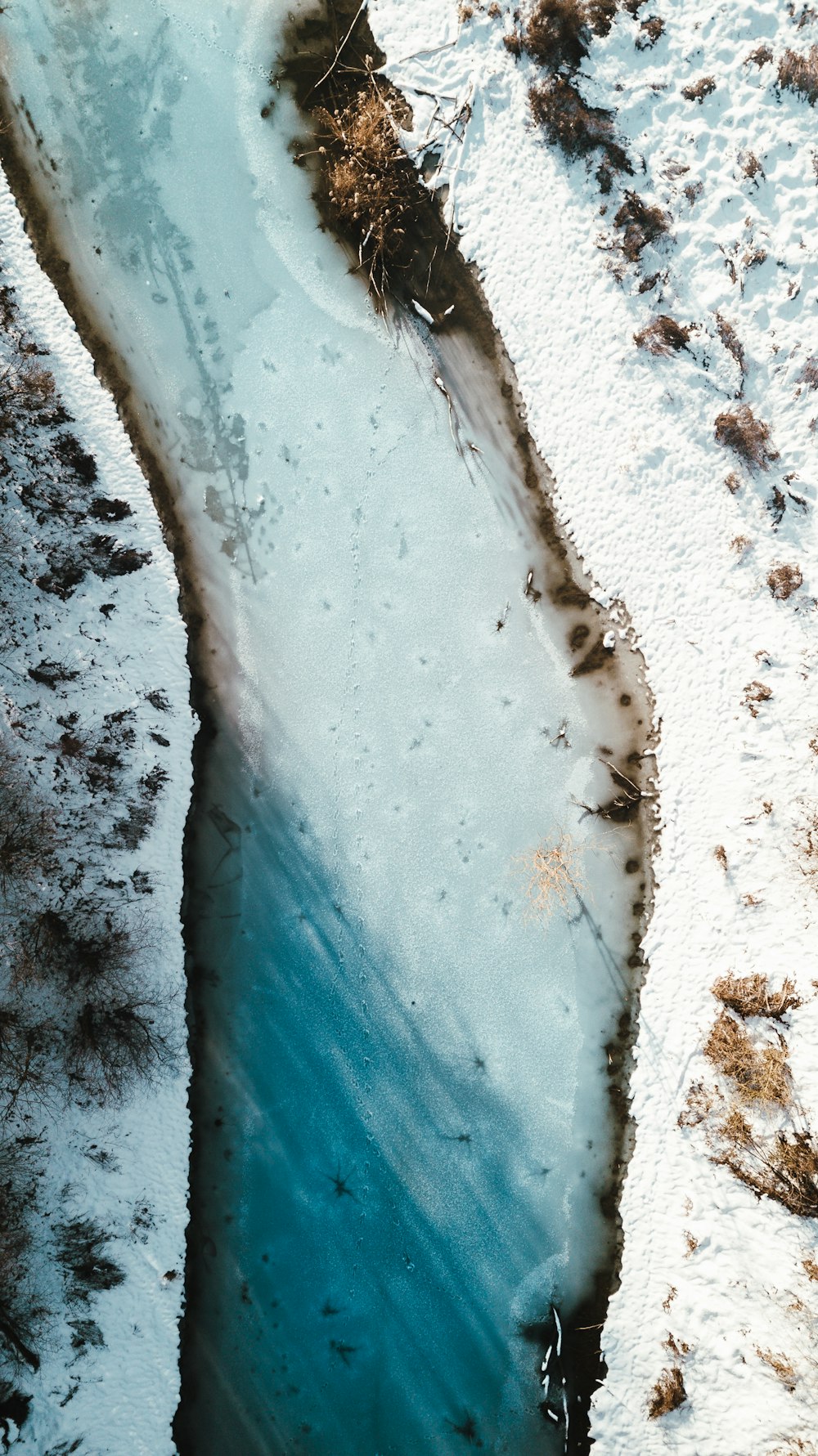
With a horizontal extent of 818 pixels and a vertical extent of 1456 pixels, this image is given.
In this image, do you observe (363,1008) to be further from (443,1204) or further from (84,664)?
(84,664)

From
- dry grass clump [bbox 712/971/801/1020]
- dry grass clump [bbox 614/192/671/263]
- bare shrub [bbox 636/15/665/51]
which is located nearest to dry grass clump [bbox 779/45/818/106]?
bare shrub [bbox 636/15/665/51]


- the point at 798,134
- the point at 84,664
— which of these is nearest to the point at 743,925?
the point at 84,664

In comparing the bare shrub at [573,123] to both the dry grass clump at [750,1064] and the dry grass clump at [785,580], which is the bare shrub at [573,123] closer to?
the dry grass clump at [785,580]

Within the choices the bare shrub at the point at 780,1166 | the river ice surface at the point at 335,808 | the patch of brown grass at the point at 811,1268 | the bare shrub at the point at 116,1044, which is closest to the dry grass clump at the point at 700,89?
the river ice surface at the point at 335,808

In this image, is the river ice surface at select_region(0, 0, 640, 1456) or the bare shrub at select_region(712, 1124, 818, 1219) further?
the river ice surface at select_region(0, 0, 640, 1456)

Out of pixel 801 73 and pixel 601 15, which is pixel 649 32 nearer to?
pixel 601 15

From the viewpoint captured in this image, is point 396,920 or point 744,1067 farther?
point 396,920

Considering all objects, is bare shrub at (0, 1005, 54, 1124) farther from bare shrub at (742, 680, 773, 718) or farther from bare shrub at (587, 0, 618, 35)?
bare shrub at (587, 0, 618, 35)
